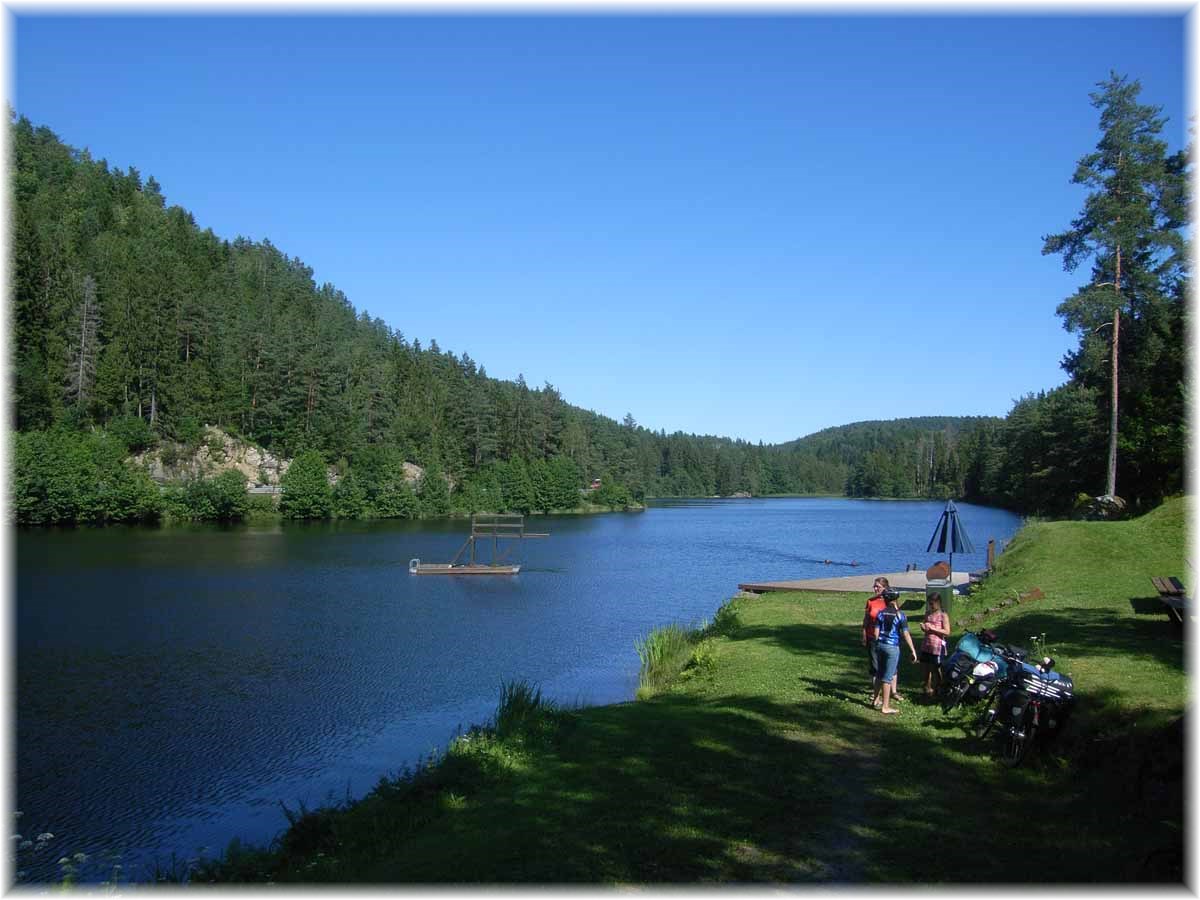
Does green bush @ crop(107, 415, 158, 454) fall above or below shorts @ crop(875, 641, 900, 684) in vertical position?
above

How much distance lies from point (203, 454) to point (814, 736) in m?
88.3

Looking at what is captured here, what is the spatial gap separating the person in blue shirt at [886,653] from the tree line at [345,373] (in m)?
25.4

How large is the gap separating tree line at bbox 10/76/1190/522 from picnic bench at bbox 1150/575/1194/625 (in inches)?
825

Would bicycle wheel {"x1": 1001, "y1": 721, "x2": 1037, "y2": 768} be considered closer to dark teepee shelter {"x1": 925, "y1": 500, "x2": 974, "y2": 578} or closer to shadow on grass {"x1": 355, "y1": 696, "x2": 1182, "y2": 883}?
shadow on grass {"x1": 355, "y1": 696, "x2": 1182, "y2": 883}

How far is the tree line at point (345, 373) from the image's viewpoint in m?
34.0

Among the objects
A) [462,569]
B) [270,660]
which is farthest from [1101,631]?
[462,569]

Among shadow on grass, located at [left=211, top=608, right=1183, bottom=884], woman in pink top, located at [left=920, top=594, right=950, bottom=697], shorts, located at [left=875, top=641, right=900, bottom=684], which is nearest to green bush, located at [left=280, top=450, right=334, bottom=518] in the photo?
shadow on grass, located at [left=211, top=608, right=1183, bottom=884]

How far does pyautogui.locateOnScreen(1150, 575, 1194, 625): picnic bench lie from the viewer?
1305 cm

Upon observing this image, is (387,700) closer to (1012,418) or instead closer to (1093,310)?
(1093,310)

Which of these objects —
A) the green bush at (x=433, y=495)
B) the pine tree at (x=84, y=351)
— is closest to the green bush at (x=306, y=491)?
the green bush at (x=433, y=495)

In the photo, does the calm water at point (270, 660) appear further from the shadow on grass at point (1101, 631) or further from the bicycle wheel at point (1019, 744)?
the bicycle wheel at point (1019, 744)

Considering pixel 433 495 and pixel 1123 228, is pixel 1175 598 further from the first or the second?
pixel 433 495

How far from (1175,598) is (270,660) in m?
22.4

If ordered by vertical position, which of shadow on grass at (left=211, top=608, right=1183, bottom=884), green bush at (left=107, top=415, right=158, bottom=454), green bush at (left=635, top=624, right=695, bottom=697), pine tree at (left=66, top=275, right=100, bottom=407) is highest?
pine tree at (left=66, top=275, right=100, bottom=407)
